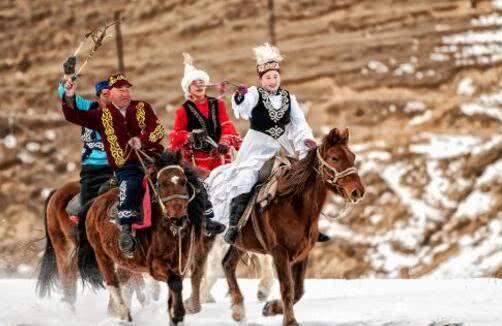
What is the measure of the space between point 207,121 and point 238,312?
2.63 meters

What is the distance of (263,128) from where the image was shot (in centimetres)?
1043

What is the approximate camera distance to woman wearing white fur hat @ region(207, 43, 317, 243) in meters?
10.2

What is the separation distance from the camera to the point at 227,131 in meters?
12.0

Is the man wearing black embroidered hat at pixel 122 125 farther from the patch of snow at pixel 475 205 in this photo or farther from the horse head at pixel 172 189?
the patch of snow at pixel 475 205

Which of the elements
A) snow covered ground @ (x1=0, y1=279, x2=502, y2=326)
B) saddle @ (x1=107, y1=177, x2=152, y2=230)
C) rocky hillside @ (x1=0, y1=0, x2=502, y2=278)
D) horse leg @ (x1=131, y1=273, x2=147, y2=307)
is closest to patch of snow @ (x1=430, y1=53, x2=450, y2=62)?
rocky hillside @ (x1=0, y1=0, x2=502, y2=278)

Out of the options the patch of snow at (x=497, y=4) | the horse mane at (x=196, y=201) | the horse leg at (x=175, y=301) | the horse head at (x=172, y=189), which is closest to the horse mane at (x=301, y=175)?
the horse mane at (x=196, y=201)

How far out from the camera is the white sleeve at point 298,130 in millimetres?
10273

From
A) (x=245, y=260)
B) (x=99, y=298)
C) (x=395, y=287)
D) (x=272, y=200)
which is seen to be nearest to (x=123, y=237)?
(x=272, y=200)

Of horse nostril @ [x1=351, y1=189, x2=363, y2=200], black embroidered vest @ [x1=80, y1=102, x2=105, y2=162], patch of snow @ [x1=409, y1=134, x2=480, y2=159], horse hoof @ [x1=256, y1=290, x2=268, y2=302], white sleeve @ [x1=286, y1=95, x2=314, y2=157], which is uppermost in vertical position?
white sleeve @ [x1=286, y1=95, x2=314, y2=157]

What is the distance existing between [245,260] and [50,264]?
2.12m

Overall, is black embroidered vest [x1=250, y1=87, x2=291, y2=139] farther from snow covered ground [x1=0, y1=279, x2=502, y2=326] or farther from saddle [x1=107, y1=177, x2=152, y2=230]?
snow covered ground [x1=0, y1=279, x2=502, y2=326]

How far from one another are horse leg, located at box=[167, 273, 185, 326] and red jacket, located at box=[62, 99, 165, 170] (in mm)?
1172

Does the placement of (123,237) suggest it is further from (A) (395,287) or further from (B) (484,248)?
(B) (484,248)

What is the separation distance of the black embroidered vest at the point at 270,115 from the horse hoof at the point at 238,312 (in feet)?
5.09
